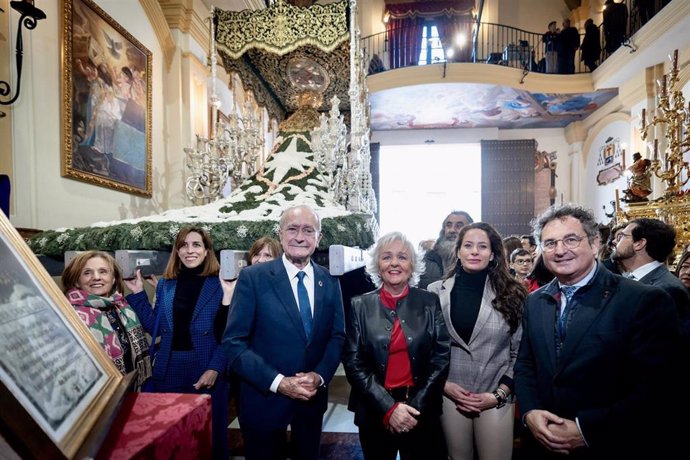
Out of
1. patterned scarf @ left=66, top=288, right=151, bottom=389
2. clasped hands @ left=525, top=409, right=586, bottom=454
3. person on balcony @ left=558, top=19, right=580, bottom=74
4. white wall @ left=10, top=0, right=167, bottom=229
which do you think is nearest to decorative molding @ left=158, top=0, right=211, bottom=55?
white wall @ left=10, top=0, right=167, bottom=229

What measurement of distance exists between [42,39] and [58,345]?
4881 millimetres

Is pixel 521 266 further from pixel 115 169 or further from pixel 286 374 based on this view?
pixel 115 169

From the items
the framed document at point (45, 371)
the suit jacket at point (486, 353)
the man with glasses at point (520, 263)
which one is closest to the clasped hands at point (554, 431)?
the suit jacket at point (486, 353)

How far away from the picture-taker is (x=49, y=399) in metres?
0.58

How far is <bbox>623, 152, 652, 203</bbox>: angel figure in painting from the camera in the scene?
543 centimetres

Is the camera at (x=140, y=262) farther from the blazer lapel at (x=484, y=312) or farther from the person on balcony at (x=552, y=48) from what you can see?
the person on balcony at (x=552, y=48)

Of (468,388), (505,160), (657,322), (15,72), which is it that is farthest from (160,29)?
(505,160)

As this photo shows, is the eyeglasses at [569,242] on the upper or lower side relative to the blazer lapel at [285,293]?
upper

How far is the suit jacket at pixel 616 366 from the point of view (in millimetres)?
1422

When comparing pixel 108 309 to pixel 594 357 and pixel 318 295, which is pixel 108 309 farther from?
pixel 594 357

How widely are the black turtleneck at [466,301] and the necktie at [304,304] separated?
2.63 feet

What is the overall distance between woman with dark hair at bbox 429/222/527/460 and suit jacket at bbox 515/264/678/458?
47 centimetres

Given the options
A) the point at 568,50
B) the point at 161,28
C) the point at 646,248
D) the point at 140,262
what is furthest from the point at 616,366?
the point at 568,50

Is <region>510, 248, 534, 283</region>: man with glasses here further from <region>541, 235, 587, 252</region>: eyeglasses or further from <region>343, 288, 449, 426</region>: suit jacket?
<region>541, 235, 587, 252</region>: eyeglasses
